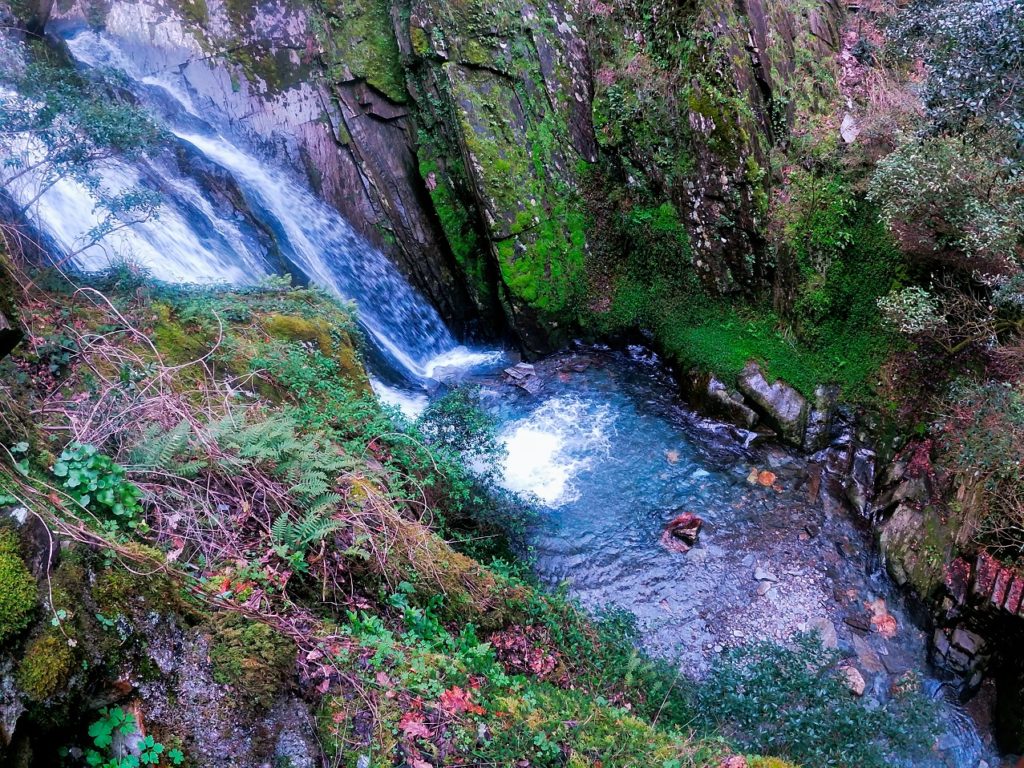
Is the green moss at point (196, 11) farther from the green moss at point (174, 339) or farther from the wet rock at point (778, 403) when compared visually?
the wet rock at point (778, 403)

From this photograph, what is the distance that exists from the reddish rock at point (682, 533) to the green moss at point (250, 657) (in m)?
6.27

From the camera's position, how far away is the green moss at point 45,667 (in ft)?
8.85

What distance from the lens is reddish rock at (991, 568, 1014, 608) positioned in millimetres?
7098

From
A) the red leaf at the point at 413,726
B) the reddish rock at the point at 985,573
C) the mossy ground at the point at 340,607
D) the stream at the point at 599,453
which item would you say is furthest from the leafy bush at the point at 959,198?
the red leaf at the point at 413,726

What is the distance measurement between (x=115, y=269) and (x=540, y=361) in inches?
297

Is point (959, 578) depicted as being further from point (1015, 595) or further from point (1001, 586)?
point (1015, 595)

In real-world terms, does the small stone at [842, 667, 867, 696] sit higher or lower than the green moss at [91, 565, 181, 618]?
lower

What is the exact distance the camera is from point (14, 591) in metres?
2.82

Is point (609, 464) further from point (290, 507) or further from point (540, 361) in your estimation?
point (290, 507)

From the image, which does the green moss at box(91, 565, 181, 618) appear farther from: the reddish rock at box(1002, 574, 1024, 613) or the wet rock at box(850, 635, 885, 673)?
the reddish rock at box(1002, 574, 1024, 613)

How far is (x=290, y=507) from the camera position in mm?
4809

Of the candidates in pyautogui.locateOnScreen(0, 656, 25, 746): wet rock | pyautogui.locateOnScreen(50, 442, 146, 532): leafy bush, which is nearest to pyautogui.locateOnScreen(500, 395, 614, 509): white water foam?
pyautogui.locateOnScreen(50, 442, 146, 532): leafy bush

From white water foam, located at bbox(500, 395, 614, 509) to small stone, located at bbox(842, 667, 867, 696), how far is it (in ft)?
13.3

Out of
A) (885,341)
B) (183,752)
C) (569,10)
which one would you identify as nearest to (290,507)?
(183,752)
